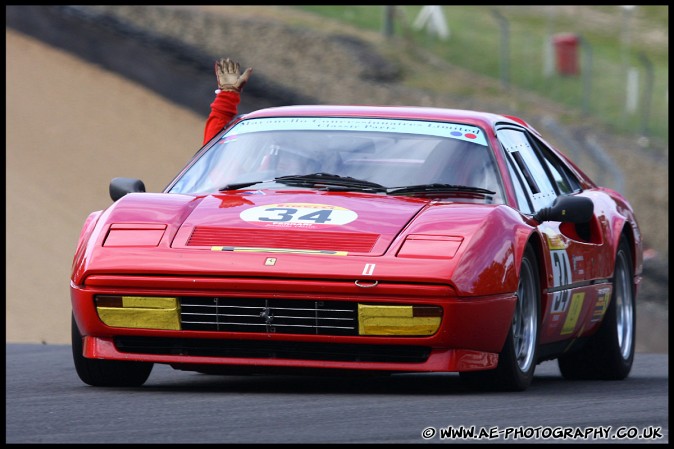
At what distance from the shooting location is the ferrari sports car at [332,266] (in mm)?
6234

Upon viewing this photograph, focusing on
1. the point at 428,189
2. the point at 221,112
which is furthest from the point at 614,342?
the point at 221,112

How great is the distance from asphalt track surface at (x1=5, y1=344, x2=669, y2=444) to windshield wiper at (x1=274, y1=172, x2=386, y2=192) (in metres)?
0.91

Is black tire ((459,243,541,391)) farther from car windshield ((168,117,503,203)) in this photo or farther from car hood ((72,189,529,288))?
car windshield ((168,117,503,203))

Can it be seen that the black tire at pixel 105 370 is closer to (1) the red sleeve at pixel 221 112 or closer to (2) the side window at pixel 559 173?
(1) the red sleeve at pixel 221 112

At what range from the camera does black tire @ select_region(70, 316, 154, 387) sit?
673cm

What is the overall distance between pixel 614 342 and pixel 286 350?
2832 millimetres

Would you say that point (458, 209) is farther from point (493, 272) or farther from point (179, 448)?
point (179, 448)

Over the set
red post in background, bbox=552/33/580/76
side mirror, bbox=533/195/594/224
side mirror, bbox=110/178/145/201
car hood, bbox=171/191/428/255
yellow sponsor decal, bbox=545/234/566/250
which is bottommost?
red post in background, bbox=552/33/580/76

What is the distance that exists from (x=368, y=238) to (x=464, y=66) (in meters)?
24.2

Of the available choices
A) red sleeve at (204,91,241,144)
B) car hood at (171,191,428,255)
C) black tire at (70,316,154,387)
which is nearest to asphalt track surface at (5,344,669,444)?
black tire at (70,316,154,387)

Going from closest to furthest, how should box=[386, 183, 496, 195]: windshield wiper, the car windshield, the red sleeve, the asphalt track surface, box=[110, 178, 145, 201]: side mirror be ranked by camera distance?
the asphalt track surface
box=[386, 183, 496, 195]: windshield wiper
the car windshield
box=[110, 178, 145, 201]: side mirror
the red sleeve

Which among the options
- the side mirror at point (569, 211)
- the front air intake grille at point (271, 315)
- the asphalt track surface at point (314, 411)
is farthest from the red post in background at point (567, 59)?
the front air intake grille at point (271, 315)

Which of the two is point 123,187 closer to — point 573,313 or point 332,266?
point 332,266

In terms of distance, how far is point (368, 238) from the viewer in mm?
6383
